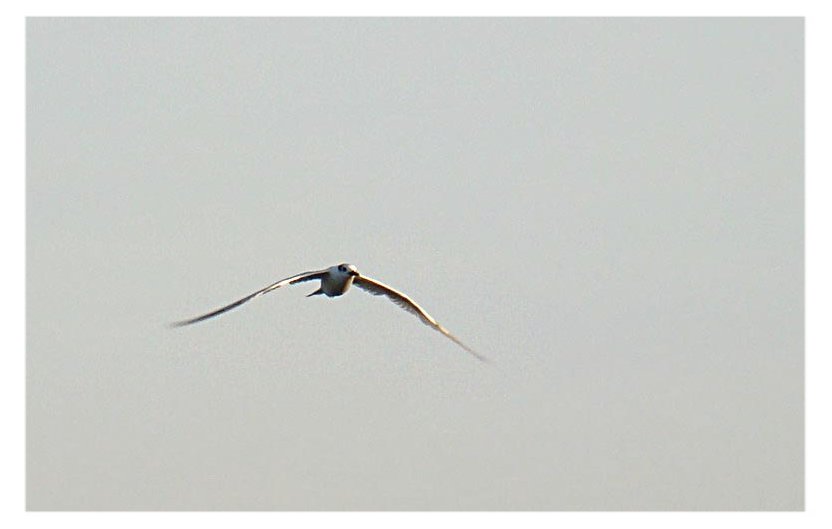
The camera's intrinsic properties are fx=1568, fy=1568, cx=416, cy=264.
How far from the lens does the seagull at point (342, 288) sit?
1885 cm

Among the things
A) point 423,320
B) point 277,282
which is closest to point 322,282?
point 277,282

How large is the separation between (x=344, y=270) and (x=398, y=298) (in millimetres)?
2040

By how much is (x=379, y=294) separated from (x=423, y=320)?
90 cm

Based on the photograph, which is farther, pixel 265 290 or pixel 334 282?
→ pixel 334 282

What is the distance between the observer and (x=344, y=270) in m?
20.7

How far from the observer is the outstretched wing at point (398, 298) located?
22.1m

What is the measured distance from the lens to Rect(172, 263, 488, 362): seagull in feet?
61.8

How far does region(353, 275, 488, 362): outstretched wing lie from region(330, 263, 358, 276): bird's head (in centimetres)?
84

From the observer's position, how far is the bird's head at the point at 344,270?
67.6ft

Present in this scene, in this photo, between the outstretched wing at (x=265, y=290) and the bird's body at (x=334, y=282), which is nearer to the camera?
the outstretched wing at (x=265, y=290)

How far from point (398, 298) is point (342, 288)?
2058 mm

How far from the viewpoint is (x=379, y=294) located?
22312 mm

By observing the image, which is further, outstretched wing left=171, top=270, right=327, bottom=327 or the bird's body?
the bird's body

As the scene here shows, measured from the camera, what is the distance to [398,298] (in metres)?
22.5
